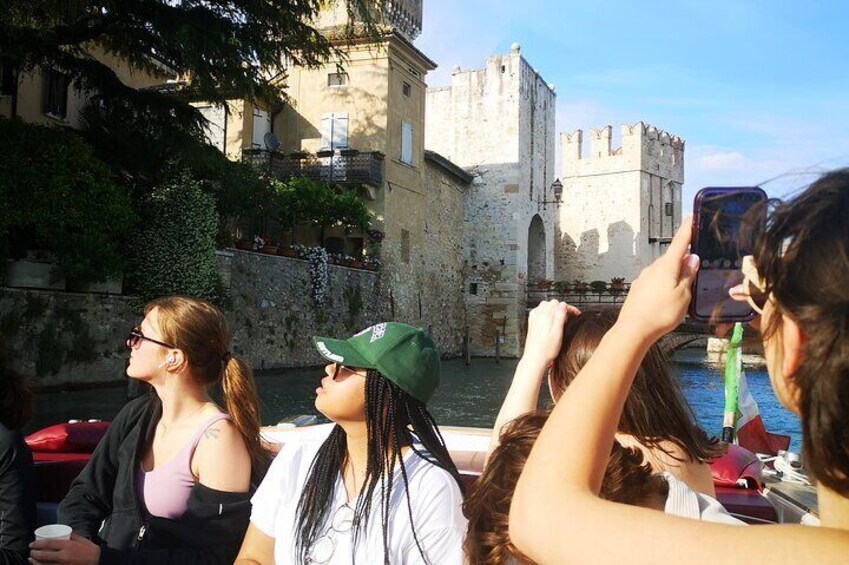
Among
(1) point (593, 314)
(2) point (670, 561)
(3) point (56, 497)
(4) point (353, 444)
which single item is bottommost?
(3) point (56, 497)

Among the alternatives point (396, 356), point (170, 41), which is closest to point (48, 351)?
point (170, 41)

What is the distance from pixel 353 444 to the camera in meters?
1.96

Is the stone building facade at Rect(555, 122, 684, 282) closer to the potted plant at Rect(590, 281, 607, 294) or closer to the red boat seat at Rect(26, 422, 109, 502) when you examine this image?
the potted plant at Rect(590, 281, 607, 294)

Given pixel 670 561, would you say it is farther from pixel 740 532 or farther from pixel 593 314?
pixel 593 314

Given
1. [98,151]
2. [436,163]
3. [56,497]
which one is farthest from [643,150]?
[56,497]

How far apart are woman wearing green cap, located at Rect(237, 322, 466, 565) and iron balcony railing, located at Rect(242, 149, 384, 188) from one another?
Result: 20512 millimetres

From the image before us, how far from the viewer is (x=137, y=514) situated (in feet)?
7.79

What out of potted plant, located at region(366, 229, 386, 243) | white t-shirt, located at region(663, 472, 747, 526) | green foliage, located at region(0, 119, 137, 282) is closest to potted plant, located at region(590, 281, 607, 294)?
potted plant, located at region(366, 229, 386, 243)

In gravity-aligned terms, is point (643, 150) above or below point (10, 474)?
above

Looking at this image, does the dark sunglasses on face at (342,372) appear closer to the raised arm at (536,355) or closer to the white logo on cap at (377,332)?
the white logo on cap at (377,332)

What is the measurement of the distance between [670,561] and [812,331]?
0.29 meters

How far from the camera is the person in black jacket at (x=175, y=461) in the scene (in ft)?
7.45

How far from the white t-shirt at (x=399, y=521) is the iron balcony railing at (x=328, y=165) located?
20.6 m

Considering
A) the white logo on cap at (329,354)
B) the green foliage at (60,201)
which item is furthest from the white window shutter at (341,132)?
the white logo on cap at (329,354)
